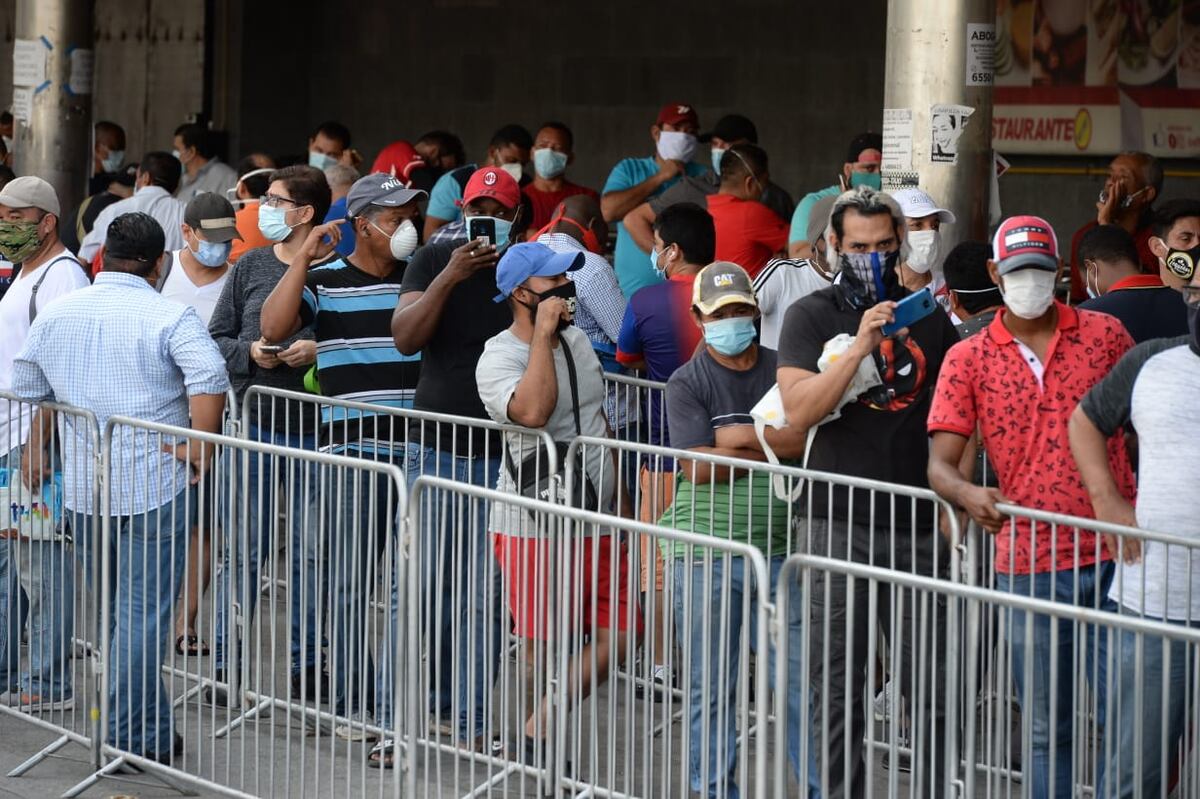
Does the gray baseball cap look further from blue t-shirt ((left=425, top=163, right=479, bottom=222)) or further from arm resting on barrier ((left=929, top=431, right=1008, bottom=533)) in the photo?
blue t-shirt ((left=425, top=163, right=479, bottom=222))

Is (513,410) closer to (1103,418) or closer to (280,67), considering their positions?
(1103,418)

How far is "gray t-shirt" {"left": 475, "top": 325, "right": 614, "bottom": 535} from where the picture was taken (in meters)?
6.43

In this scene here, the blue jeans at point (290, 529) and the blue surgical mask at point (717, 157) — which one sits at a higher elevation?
the blue surgical mask at point (717, 157)

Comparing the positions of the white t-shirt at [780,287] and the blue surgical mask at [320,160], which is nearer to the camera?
the white t-shirt at [780,287]

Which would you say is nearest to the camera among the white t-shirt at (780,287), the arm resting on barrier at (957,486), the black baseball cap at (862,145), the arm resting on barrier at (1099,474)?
the arm resting on barrier at (1099,474)

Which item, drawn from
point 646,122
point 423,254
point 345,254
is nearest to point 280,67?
point 646,122

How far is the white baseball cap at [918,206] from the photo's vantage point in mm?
7242

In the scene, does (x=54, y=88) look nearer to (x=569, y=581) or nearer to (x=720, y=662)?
(x=569, y=581)

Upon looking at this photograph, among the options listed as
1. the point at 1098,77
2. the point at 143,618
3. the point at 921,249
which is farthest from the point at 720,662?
the point at 1098,77

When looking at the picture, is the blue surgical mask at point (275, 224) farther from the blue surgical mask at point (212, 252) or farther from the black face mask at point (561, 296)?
the black face mask at point (561, 296)

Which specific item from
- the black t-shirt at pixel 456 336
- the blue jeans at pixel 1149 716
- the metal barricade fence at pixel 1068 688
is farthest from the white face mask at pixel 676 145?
the blue jeans at pixel 1149 716

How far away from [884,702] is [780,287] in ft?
6.59

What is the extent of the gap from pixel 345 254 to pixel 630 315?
4.66 feet

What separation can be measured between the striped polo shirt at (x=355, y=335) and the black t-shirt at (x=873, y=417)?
2057mm
